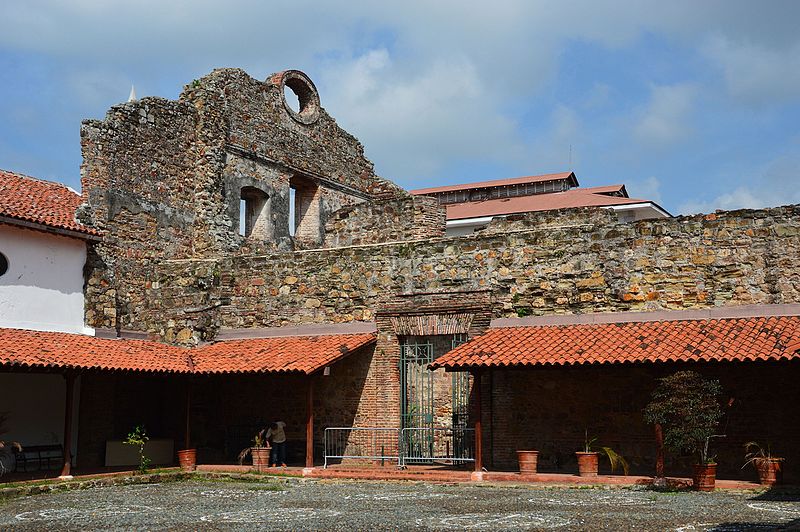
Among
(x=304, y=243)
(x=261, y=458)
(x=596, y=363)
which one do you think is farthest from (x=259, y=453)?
(x=304, y=243)

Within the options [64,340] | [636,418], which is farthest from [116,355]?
[636,418]

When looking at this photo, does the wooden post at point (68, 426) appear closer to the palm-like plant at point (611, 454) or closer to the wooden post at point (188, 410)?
the wooden post at point (188, 410)

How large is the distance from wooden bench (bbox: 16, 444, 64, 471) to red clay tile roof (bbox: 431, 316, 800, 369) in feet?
26.0

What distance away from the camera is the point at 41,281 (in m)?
17.4

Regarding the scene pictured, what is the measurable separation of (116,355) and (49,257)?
2.79 metres

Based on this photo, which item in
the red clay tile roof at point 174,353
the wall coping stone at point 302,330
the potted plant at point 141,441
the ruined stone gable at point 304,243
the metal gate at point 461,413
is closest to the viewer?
the red clay tile roof at point 174,353

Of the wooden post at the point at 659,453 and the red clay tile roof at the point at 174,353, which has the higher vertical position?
the red clay tile roof at the point at 174,353

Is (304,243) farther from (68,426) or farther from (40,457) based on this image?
(68,426)

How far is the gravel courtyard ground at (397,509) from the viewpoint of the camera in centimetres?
962

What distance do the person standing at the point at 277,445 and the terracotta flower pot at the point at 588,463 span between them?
5.79 meters

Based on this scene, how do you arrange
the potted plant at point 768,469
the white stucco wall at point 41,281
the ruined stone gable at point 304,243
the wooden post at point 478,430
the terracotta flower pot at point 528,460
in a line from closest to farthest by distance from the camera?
the potted plant at point 768,469, the terracotta flower pot at point 528,460, the wooden post at point 478,430, the ruined stone gable at point 304,243, the white stucco wall at point 41,281

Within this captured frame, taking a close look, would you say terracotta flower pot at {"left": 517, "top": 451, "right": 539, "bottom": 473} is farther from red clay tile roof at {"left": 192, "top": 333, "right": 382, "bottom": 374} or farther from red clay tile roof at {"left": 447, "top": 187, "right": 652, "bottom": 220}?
red clay tile roof at {"left": 447, "top": 187, "right": 652, "bottom": 220}

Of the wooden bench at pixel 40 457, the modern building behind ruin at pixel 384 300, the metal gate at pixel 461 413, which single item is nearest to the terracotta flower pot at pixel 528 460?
the modern building behind ruin at pixel 384 300

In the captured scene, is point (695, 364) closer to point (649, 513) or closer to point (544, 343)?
point (544, 343)
